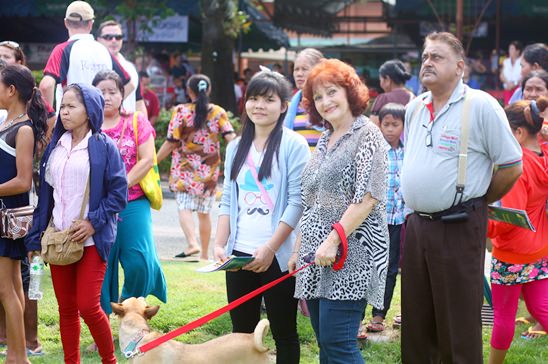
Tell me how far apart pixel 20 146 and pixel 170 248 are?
5288mm

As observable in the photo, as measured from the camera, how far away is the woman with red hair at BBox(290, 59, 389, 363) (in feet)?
15.0

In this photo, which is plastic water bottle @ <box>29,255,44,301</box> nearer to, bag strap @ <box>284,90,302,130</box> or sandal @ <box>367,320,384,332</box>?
bag strap @ <box>284,90,302,130</box>

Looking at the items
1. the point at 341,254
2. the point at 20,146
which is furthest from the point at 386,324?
the point at 20,146

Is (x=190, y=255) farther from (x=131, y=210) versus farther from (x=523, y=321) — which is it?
(x=523, y=321)

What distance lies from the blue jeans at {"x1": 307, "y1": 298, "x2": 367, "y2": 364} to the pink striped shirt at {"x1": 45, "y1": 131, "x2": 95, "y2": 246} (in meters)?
1.52

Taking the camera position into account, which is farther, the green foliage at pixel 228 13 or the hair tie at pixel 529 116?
the green foliage at pixel 228 13

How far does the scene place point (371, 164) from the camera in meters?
4.62

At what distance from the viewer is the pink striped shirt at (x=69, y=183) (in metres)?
5.22

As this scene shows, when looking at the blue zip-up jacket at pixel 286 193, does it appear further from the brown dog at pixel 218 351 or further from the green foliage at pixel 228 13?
the green foliage at pixel 228 13

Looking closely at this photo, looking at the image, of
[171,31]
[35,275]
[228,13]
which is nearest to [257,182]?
[35,275]

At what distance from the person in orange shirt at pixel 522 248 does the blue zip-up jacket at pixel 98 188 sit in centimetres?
242

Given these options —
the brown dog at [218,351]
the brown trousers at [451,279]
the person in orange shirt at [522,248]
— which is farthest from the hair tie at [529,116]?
the brown dog at [218,351]

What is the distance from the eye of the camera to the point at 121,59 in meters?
8.34

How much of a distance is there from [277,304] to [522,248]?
176cm
